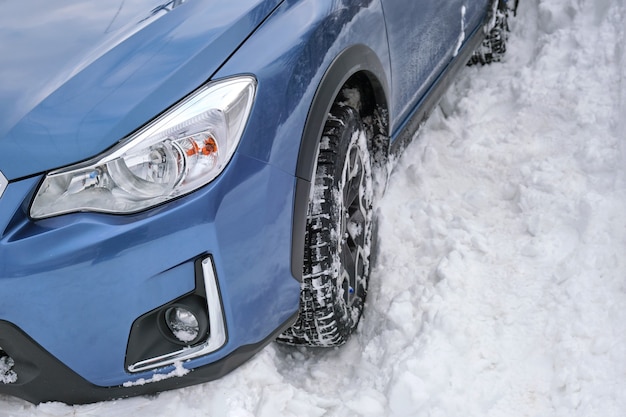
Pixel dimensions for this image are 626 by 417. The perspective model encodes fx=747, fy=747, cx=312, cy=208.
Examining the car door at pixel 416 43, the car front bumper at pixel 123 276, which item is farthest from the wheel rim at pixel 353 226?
the car front bumper at pixel 123 276

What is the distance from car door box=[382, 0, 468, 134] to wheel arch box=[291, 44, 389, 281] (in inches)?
6.8

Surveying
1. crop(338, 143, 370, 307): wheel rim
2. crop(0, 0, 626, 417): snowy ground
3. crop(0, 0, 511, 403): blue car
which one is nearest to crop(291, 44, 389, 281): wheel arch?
crop(0, 0, 511, 403): blue car

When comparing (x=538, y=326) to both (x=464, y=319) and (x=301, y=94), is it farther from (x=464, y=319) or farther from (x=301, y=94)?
(x=301, y=94)

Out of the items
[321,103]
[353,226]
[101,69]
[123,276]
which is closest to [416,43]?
[353,226]

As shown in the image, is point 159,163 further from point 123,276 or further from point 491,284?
point 491,284

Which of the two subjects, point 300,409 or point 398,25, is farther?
point 398,25

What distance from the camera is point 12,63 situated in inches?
78.4

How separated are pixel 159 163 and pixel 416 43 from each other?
4.78ft

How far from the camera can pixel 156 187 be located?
1.84m

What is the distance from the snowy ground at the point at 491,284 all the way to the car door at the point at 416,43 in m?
0.42

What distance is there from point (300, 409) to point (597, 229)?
4.47 ft

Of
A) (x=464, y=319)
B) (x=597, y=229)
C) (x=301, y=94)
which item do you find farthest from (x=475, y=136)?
(x=301, y=94)

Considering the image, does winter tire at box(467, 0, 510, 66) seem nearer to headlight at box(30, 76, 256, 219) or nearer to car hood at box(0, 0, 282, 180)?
car hood at box(0, 0, 282, 180)

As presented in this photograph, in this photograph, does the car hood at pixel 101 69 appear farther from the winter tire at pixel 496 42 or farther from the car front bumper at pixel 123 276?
the winter tire at pixel 496 42
